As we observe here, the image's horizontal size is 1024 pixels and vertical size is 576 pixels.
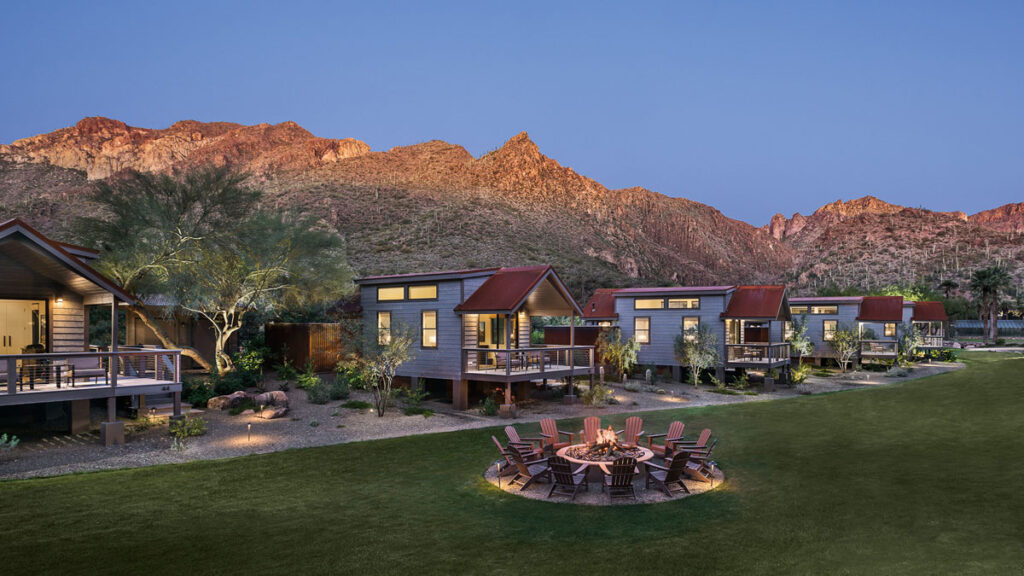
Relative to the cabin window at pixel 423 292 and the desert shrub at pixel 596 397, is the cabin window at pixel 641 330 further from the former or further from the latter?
the cabin window at pixel 423 292

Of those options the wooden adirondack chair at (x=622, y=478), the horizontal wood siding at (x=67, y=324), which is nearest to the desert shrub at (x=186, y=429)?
the horizontal wood siding at (x=67, y=324)

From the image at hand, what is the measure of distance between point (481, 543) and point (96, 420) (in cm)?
1442

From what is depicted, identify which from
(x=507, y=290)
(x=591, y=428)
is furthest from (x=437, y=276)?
(x=591, y=428)

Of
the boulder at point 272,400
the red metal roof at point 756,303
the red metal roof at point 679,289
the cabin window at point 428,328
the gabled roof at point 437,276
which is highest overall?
the gabled roof at point 437,276

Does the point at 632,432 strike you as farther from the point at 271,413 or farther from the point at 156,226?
the point at 156,226

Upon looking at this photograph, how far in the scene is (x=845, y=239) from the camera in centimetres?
13100

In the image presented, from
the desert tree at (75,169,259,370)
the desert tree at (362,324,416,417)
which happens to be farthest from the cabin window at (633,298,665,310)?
the desert tree at (75,169,259,370)

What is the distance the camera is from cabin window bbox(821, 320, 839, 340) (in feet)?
125

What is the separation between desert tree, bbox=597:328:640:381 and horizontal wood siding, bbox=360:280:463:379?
30.4 ft

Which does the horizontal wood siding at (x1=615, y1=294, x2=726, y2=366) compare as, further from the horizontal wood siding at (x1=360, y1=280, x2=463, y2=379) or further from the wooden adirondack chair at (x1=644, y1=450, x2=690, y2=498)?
the wooden adirondack chair at (x1=644, y1=450, x2=690, y2=498)

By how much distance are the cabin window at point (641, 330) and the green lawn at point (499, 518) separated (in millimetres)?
16821

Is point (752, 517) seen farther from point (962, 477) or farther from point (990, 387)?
point (990, 387)

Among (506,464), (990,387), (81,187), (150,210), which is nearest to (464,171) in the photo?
(81,187)

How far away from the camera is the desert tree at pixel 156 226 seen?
22.6 m
